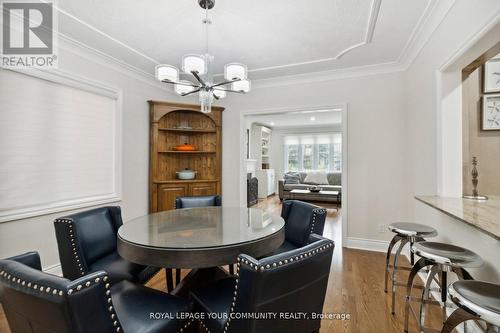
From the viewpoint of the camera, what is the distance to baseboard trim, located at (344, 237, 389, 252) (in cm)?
337

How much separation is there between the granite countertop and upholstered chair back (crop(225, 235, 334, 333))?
731 millimetres

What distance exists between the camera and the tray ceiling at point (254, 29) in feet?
6.78

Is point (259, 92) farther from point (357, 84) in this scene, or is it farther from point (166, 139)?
point (166, 139)

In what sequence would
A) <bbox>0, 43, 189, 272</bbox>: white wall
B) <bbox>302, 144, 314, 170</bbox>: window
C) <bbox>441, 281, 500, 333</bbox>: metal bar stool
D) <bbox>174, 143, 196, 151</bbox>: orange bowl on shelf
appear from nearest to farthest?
<bbox>441, 281, 500, 333</bbox>: metal bar stool, <bbox>0, 43, 189, 272</bbox>: white wall, <bbox>174, 143, 196, 151</bbox>: orange bowl on shelf, <bbox>302, 144, 314, 170</bbox>: window

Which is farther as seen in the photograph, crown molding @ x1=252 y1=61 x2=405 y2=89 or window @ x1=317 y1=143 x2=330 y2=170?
window @ x1=317 y1=143 x2=330 y2=170

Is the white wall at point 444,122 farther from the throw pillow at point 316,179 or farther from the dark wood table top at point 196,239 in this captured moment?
the throw pillow at point 316,179

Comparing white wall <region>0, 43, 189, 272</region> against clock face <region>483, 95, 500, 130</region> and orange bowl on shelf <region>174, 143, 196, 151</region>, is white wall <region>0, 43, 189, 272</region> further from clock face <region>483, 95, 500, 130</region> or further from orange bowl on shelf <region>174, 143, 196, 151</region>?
clock face <region>483, 95, 500, 130</region>

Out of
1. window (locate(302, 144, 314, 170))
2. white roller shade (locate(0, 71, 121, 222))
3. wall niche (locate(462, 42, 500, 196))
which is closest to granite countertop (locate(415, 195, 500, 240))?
wall niche (locate(462, 42, 500, 196))

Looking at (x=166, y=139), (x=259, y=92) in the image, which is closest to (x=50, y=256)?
(x=166, y=139)

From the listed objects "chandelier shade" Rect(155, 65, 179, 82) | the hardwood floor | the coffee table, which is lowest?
the hardwood floor

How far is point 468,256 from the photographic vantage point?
54.1 inches

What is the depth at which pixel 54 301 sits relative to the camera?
74 cm

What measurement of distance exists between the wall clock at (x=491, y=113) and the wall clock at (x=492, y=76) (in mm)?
73

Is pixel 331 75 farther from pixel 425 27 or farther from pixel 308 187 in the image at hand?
pixel 308 187
